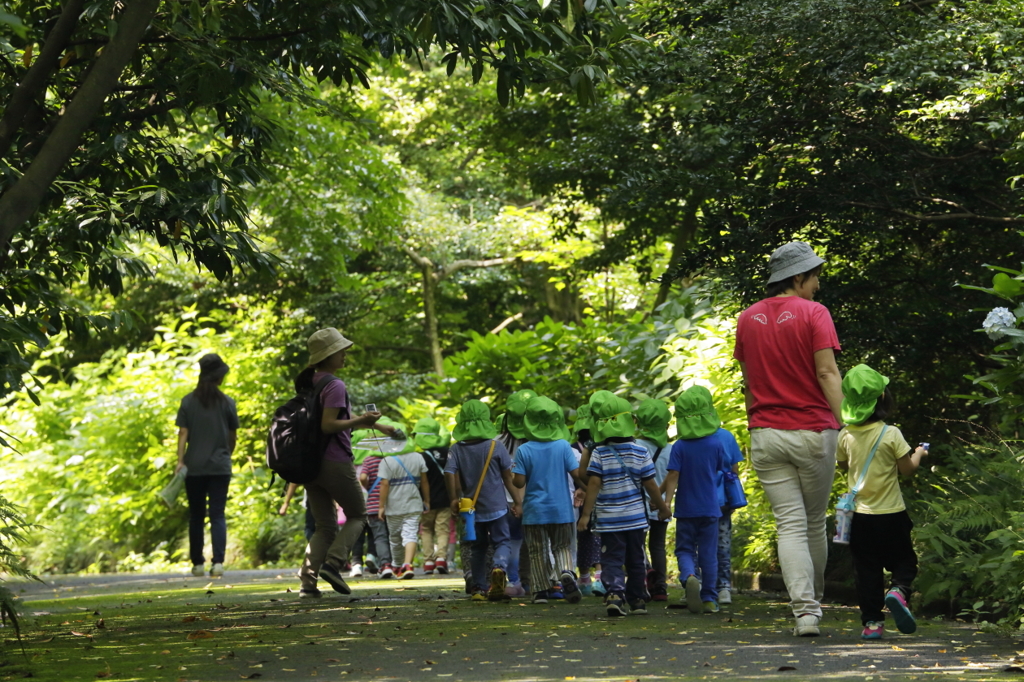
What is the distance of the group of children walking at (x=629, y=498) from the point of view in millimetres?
7637

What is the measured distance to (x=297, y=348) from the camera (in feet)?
89.9

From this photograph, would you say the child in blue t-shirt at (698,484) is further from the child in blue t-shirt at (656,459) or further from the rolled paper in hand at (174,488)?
the rolled paper in hand at (174,488)

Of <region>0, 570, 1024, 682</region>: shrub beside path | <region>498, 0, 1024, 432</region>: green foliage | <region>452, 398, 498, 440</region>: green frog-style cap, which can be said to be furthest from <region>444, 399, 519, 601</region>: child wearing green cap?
<region>498, 0, 1024, 432</region>: green foliage

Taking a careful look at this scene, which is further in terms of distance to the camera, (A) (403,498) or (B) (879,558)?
(A) (403,498)

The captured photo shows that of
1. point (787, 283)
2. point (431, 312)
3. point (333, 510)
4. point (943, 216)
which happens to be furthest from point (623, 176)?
point (431, 312)

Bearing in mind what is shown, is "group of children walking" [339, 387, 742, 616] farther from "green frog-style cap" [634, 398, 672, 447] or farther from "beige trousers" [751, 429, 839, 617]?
"beige trousers" [751, 429, 839, 617]

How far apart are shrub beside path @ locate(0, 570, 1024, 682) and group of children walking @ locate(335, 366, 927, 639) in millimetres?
273

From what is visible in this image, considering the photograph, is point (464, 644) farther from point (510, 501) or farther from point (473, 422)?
point (510, 501)

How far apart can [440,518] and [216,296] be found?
52.7 feet

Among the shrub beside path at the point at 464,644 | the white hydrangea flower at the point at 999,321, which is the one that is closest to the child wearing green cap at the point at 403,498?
the shrub beside path at the point at 464,644

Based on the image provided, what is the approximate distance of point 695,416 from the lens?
973 centimetres

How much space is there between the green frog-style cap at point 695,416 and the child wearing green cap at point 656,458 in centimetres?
71

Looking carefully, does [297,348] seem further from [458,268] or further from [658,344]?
[658,344]

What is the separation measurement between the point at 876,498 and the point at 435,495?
26.2 ft
